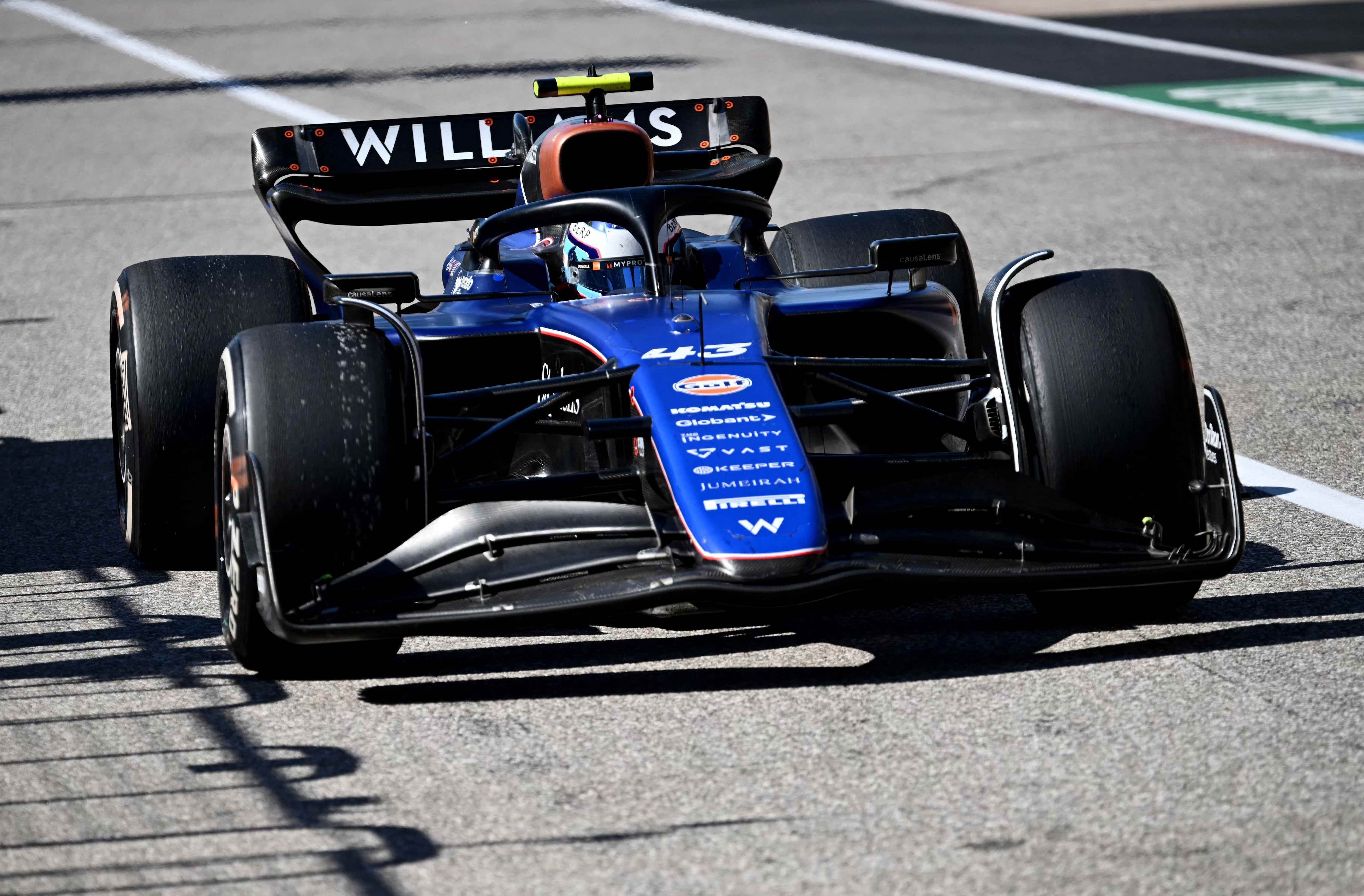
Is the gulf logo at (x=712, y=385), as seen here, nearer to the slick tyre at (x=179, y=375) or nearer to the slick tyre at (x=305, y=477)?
the slick tyre at (x=305, y=477)

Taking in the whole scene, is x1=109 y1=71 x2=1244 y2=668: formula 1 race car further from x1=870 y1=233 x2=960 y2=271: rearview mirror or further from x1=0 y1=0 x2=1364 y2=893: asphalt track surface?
x1=0 y1=0 x2=1364 y2=893: asphalt track surface

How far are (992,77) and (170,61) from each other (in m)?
8.50

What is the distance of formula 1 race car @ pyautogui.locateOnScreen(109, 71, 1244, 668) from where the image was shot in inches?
176

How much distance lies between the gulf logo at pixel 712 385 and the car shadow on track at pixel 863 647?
576mm

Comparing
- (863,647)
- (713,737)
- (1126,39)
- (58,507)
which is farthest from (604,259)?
(1126,39)

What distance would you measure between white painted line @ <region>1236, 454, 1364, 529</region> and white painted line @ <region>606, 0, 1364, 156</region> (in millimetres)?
7922

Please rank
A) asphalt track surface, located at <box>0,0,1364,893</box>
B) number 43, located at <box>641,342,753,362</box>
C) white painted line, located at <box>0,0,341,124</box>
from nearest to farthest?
asphalt track surface, located at <box>0,0,1364,893</box> < number 43, located at <box>641,342,753,362</box> < white painted line, located at <box>0,0,341,124</box>

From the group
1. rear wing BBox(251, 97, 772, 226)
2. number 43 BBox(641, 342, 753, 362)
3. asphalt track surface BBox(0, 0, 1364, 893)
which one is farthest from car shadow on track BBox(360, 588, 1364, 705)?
rear wing BBox(251, 97, 772, 226)

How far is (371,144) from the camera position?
24.1 ft

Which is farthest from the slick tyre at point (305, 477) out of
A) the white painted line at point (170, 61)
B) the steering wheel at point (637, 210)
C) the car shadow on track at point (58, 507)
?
the white painted line at point (170, 61)

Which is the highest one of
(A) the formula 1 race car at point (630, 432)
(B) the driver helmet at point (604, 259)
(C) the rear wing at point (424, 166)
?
(C) the rear wing at point (424, 166)

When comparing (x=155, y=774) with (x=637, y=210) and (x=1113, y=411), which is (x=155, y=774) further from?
(x=1113, y=411)

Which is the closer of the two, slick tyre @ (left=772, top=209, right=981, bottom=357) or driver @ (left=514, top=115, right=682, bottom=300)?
driver @ (left=514, top=115, right=682, bottom=300)

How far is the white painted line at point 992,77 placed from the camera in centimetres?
1470
